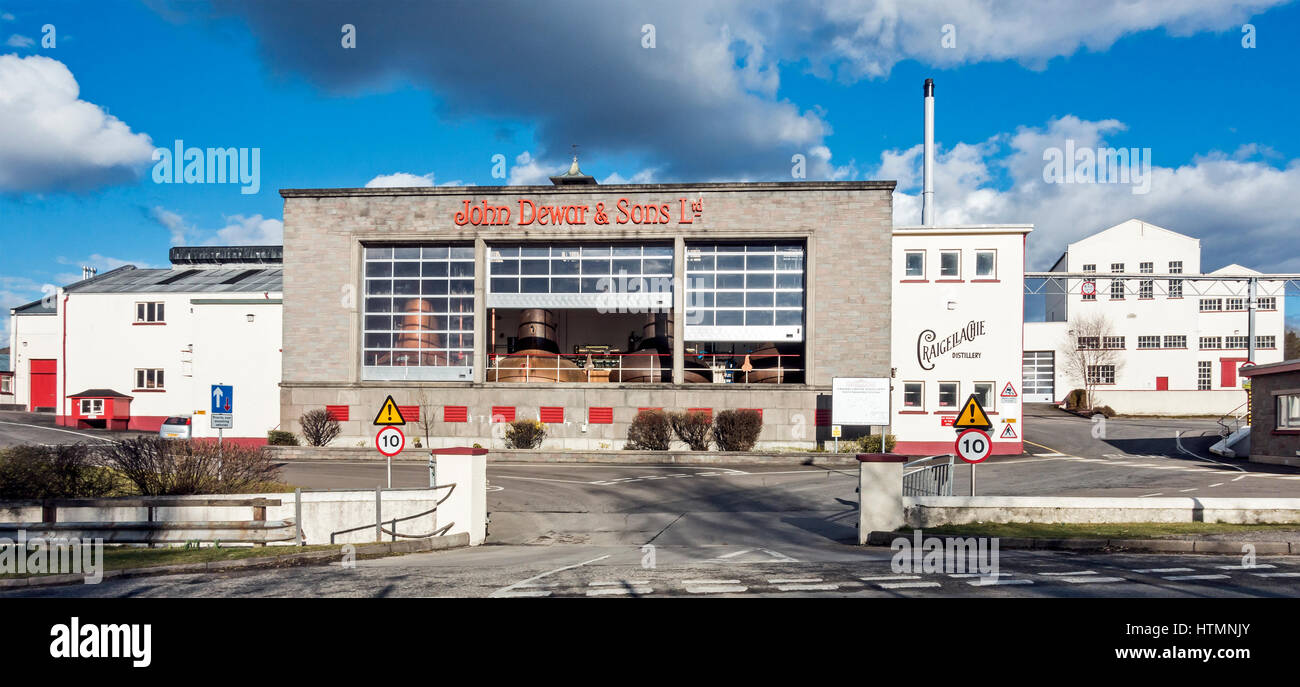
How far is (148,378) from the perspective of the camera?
43.0 metres

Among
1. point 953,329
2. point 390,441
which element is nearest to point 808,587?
point 390,441

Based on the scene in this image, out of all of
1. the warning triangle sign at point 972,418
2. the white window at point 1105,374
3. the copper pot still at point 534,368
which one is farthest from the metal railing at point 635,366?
the white window at point 1105,374

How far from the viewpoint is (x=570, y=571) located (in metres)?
10.1

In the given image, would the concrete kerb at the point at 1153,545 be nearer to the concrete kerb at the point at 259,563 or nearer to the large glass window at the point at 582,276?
the concrete kerb at the point at 259,563

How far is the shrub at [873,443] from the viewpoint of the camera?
3037cm

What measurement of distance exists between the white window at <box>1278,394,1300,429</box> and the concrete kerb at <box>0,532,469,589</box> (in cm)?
2786

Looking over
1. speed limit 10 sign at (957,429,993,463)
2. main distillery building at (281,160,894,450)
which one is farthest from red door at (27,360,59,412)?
speed limit 10 sign at (957,429,993,463)

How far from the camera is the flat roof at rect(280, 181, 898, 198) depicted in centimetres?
3259

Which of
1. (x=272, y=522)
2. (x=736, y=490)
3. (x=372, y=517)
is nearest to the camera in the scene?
(x=272, y=522)

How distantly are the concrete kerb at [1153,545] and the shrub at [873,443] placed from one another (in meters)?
17.9

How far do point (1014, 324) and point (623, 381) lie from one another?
53.2 feet
